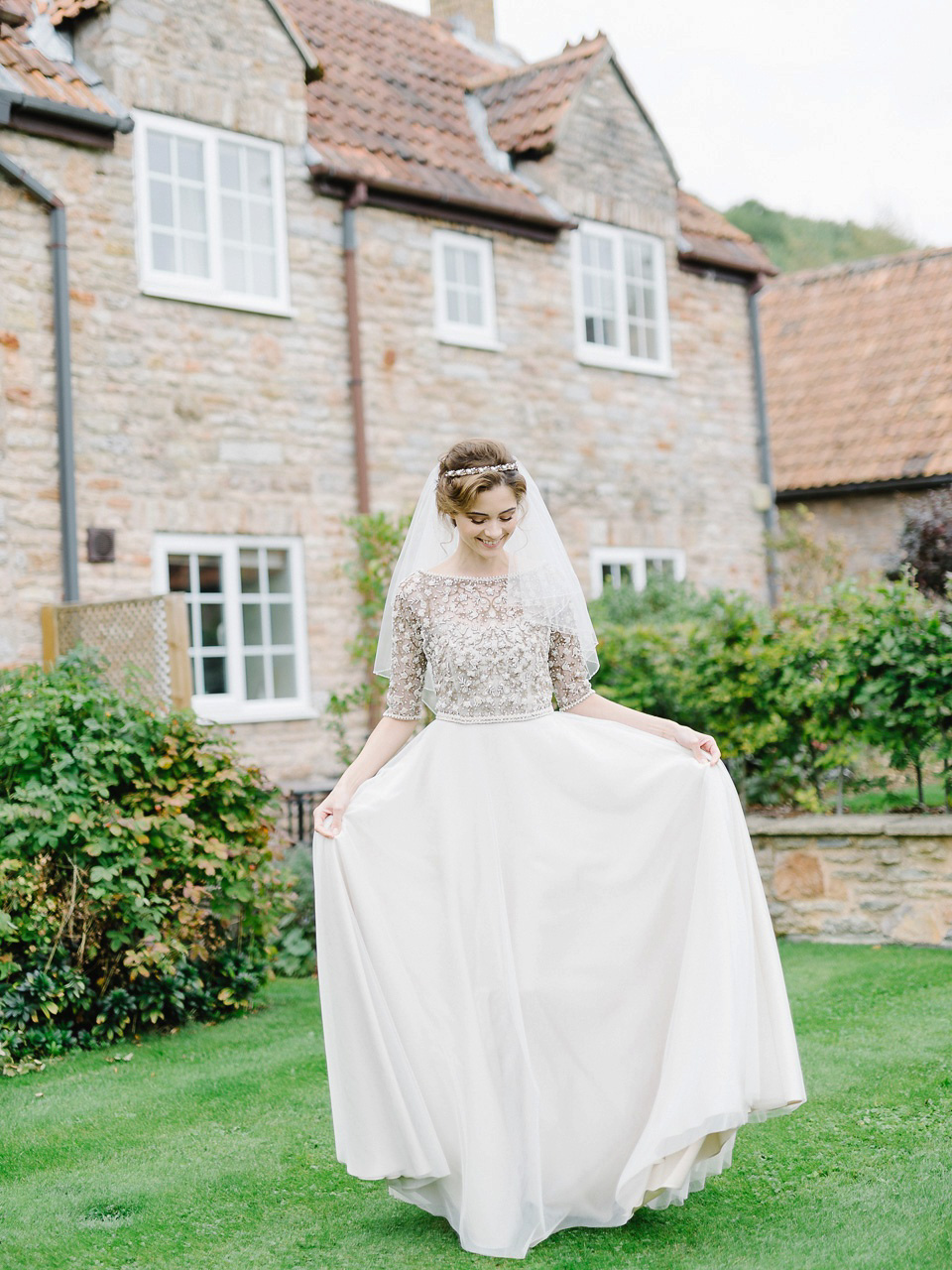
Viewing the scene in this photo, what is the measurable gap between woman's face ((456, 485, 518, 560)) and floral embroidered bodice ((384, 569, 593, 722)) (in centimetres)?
12

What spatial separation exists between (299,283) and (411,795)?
8.08 m

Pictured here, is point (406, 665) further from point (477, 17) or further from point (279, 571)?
point (477, 17)

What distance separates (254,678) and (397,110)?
18.7 ft

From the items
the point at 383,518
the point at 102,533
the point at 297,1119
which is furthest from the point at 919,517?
the point at 297,1119

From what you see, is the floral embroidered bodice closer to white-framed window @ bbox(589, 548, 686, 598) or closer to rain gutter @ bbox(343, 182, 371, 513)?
rain gutter @ bbox(343, 182, 371, 513)

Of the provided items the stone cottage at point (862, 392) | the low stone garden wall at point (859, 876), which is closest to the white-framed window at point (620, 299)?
the stone cottage at point (862, 392)

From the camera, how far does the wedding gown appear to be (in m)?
3.70

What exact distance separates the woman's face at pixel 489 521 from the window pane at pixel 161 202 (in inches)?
289

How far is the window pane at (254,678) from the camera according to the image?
10938 millimetres

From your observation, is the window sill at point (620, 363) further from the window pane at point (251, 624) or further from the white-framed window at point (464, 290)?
the window pane at point (251, 624)

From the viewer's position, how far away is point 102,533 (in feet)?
32.2

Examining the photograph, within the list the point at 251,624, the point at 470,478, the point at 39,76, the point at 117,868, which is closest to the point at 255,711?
the point at 251,624

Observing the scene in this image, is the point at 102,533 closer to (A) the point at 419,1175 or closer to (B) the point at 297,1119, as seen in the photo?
(B) the point at 297,1119

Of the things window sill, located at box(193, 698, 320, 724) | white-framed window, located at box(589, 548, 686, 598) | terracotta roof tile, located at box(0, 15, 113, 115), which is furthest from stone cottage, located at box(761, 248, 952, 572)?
terracotta roof tile, located at box(0, 15, 113, 115)
